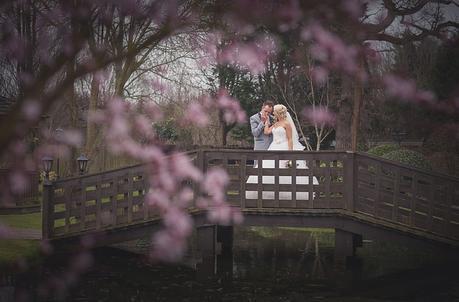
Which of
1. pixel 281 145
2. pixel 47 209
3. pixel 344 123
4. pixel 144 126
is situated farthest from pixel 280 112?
pixel 344 123

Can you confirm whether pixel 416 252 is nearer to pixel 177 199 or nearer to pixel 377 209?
pixel 377 209

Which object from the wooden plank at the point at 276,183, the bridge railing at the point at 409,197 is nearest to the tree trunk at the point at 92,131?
the wooden plank at the point at 276,183

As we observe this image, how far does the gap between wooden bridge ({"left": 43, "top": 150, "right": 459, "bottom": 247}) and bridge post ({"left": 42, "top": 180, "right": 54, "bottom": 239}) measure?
0.02m

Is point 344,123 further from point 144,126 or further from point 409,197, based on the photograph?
point 144,126

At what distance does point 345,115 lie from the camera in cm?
2353

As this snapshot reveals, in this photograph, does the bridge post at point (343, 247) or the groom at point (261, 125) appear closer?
the bridge post at point (343, 247)

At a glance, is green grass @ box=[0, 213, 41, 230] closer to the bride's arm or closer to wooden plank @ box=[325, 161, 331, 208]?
the bride's arm

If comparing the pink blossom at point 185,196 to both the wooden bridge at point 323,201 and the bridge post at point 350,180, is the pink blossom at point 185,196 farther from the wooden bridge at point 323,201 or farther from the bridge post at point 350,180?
the bridge post at point 350,180

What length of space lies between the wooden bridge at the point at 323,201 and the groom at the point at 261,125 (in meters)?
1.93

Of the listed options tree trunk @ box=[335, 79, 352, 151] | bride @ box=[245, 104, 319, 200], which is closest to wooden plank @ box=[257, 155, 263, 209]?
bride @ box=[245, 104, 319, 200]

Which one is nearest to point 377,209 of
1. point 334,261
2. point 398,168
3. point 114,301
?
point 398,168

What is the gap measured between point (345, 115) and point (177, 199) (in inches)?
488

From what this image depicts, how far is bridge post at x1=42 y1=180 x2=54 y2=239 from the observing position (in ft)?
41.3

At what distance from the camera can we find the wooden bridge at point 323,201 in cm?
1168
